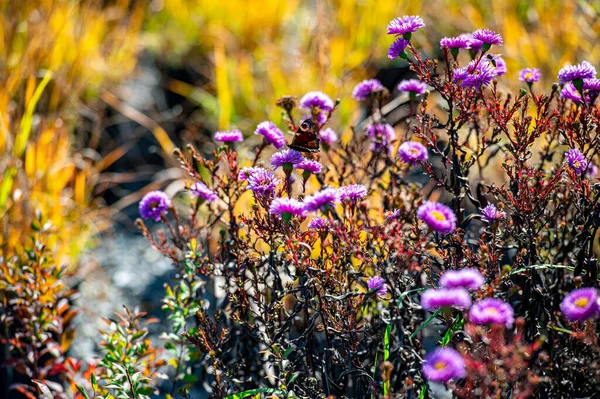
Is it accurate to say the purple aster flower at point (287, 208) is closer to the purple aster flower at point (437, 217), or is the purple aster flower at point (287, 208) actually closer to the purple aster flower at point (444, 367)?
the purple aster flower at point (437, 217)

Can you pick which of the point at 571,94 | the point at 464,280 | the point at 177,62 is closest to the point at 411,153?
the point at 571,94

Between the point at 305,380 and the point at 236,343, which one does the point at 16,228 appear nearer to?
the point at 236,343

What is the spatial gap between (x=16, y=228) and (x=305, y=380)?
4.61ft

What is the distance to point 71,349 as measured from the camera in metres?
2.17

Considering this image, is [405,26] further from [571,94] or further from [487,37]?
[571,94]

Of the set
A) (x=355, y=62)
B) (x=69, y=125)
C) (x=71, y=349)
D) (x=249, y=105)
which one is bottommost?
(x=71, y=349)

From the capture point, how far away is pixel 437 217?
3.40 ft

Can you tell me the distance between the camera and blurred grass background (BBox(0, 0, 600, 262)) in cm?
238

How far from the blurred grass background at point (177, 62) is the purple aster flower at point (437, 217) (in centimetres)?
153

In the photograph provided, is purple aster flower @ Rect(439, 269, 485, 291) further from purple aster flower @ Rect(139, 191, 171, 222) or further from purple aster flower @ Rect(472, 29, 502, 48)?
purple aster flower @ Rect(139, 191, 171, 222)

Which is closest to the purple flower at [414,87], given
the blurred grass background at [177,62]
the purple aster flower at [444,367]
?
the purple aster flower at [444,367]

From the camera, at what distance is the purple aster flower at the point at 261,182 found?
1.21 m

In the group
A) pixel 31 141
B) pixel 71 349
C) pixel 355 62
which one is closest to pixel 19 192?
pixel 31 141

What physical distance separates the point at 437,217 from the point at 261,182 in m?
0.37
